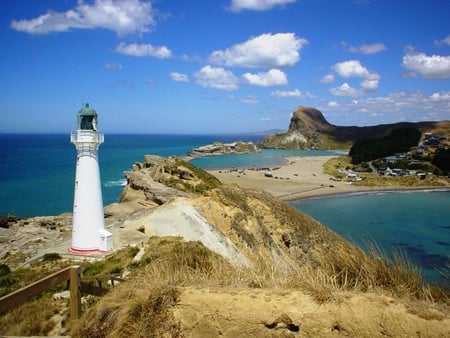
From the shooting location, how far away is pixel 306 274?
4.92 m

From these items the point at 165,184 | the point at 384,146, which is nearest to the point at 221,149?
the point at 384,146

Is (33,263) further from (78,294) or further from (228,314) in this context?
(228,314)

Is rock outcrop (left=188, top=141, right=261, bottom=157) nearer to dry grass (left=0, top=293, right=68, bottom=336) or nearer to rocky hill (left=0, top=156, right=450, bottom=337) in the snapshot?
dry grass (left=0, top=293, right=68, bottom=336)

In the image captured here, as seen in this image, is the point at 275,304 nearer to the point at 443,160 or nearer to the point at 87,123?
the point at 87,123

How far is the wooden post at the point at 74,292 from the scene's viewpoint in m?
5.78

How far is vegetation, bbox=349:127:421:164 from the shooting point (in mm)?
124500

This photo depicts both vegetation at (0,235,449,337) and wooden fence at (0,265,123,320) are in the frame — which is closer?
vegetation at (0,235,449,337)

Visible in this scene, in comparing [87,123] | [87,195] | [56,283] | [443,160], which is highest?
[87,123]

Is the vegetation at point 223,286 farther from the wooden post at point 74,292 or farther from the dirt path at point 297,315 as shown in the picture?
the wooden post at point 74,292

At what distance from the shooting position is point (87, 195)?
16.8 meters

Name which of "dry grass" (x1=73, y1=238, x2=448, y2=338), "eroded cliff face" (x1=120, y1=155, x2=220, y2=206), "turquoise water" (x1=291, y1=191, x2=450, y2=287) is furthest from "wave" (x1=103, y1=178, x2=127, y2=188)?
"dry grass" (x1=73, y1=238, x2=448, y2=338)

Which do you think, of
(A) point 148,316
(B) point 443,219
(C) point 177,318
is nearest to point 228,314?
(C) point 177,318

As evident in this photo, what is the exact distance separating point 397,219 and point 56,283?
54.3 m

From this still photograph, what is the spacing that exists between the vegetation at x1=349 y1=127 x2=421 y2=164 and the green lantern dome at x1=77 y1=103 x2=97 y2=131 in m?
113
